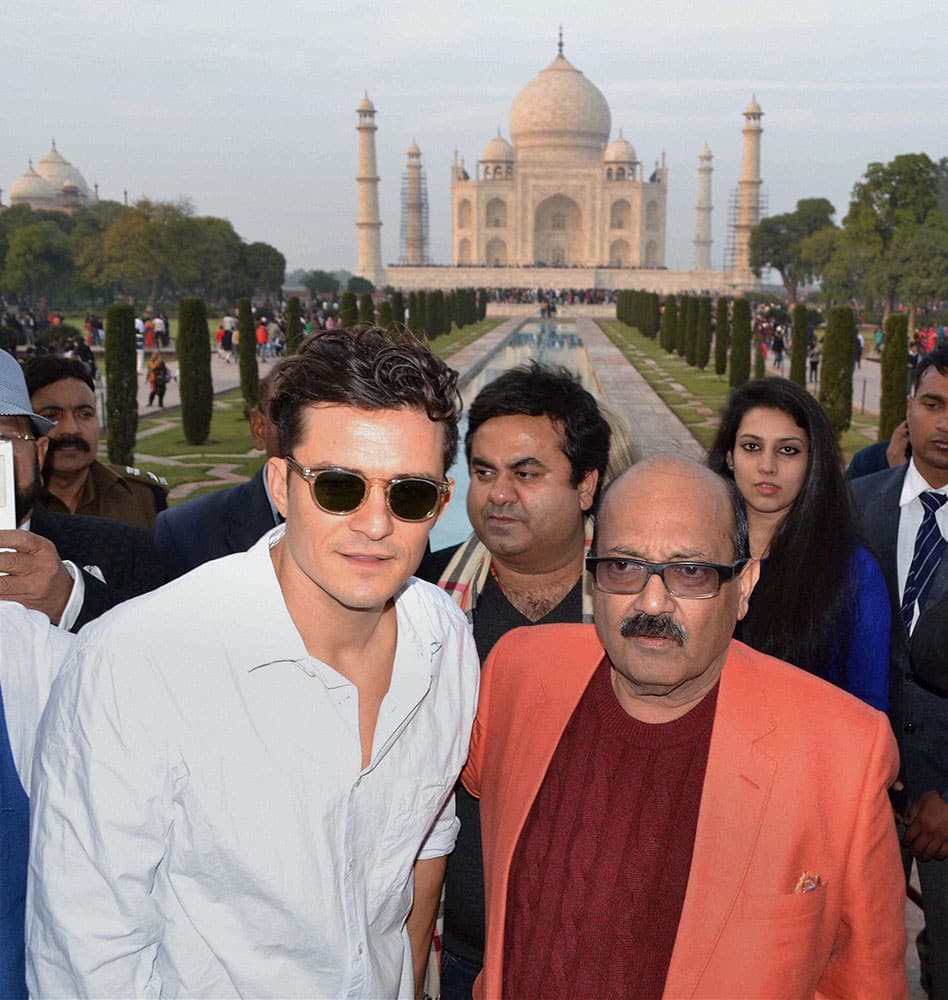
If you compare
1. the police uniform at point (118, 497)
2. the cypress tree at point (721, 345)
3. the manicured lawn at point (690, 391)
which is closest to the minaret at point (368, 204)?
the manicured lawn at point (690, 391)

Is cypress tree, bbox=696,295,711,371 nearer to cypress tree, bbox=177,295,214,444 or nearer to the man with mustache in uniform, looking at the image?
cypress tree, bbox=177,295,214,444

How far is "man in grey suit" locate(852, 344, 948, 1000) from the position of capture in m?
1.86

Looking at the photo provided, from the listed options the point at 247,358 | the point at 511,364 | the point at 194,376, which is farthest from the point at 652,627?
the point at 511,364

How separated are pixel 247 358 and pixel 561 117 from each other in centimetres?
4129

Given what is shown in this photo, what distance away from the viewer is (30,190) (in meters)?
52.0

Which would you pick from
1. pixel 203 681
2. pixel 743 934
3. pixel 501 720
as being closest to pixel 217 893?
pixel 203 681

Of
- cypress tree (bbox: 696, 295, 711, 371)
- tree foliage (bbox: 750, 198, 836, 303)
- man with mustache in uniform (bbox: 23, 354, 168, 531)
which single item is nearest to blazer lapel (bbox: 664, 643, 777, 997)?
man with mustache in uniform (bbox: 23, 354, 168, 531)

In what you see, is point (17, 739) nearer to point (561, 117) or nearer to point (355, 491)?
point (355, 491)

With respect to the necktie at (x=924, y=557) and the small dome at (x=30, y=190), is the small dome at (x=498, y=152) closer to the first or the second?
the small dome at (x=30, y=190)

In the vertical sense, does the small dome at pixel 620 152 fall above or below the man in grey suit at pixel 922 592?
above

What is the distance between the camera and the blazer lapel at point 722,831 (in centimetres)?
114

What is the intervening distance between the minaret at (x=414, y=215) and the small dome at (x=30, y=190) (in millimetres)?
17361

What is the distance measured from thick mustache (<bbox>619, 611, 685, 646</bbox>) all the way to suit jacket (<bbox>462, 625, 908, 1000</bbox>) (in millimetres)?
94

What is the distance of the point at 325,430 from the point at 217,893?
0.47m
